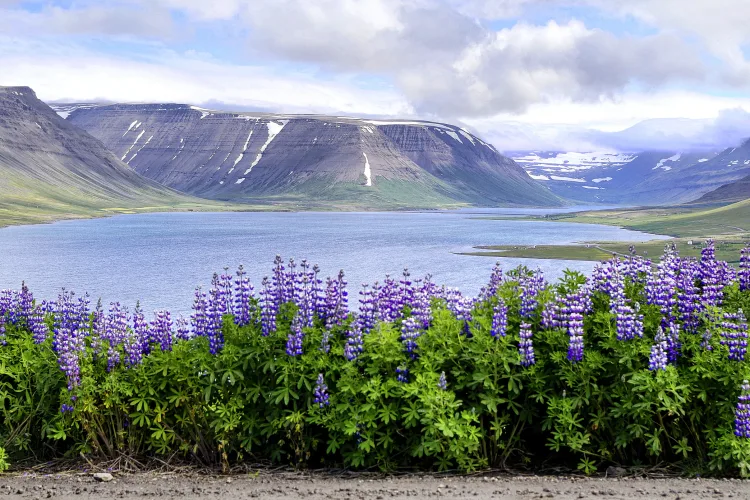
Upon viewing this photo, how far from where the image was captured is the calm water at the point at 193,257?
8075 cm

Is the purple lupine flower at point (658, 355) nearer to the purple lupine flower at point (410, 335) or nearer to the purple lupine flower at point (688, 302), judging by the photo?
the purple lupine flower at point (688, 302)

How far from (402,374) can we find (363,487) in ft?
5.45

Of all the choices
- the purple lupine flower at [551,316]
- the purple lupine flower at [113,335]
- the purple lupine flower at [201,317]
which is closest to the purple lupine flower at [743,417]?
the purple lupine flower at [551,316]

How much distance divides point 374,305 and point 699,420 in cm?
Result: 502

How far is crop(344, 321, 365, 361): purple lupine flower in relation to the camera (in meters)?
11.7

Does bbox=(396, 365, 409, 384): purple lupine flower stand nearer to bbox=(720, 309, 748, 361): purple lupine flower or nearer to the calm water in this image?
bbox=(720, 309, 748, 361): purple lupine flower

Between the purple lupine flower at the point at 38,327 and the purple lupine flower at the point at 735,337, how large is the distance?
35.0 feet

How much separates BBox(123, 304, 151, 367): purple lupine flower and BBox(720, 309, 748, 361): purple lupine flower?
8.74 m

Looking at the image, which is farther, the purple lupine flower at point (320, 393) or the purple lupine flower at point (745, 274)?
the purple lupine flower at point (745, 274)

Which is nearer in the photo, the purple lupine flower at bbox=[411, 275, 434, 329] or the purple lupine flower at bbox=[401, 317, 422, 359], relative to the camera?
the purple lupine flower at bbox=[401, 317, 422, 359]

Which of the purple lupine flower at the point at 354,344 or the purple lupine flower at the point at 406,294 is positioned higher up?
the purple lupine flower at the point at 406,294

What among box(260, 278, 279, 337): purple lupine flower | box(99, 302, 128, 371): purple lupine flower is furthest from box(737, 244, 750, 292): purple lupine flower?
box(99, 302, 128, 371): purple lupine flower

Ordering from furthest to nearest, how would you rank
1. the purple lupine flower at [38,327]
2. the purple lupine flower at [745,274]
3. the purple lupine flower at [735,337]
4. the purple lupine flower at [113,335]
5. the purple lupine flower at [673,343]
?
the purple lupine flower at [745,274], the purple lupine flower at [38,327], the purple lupine flower at [113,335], the purple lupine flower at [673,343], the purple lupine flower at [735,337]

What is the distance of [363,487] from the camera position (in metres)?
11.0
